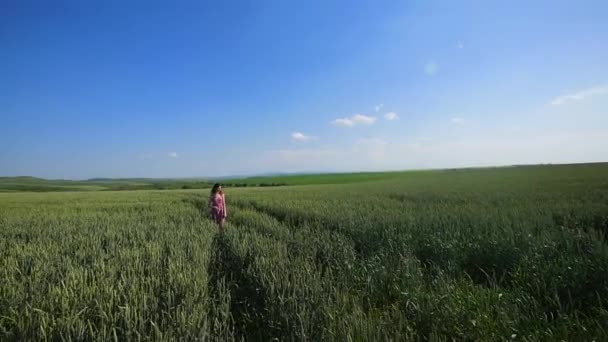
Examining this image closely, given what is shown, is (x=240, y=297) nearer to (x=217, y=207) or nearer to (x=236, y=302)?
(x=236, y=302)

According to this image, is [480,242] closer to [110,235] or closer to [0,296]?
[0,296]

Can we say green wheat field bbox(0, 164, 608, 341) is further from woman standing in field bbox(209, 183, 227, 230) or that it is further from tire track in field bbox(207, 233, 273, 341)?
woman standing in field bbox(209, 183, 227, 230)

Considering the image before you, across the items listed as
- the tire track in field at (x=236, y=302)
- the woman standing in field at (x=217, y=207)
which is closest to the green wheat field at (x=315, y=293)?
the tire track in field at (x=236, y=302)

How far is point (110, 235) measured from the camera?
27.4 feet

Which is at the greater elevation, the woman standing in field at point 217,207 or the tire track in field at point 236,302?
the woman standing in field at point 217,207

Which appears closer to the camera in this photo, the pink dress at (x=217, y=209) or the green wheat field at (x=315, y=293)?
the green wheat field at (x=315, y=293)

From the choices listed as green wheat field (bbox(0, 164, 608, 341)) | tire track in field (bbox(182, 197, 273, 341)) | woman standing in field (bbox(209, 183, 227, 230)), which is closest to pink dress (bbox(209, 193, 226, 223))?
woman standing in field (bbox(209, 183, 227, 230))

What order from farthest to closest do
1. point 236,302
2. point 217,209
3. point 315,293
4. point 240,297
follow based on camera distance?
point 217,209 → point 240,297 → point 236,302 → point 315,293

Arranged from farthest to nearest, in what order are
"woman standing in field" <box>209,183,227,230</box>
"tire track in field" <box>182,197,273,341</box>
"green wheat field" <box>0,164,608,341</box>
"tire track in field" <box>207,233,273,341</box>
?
"woman standing in field" <box>209,183,227,230</box>, "tire track in field" <box>207,233,273,341</box>, "tire track in field" <box>182,197,273,341</box>, "green wheat field" <box>0,164,608,341</box>

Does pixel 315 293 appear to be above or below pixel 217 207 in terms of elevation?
below

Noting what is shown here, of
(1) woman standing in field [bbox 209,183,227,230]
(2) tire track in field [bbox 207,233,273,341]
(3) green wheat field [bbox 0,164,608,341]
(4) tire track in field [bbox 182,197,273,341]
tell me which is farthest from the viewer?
(1) woman standing in field [bbox 209,183,227,230]

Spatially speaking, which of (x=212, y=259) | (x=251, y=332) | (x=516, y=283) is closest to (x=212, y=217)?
(x=212, y=259)

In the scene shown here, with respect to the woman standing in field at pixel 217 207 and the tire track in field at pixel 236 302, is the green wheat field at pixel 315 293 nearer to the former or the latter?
the tire track in field at pixel 236 302

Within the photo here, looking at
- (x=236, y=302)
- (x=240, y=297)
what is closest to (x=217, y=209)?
(x=240, y=297)
